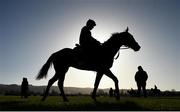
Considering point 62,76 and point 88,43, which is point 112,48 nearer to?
point 88,43

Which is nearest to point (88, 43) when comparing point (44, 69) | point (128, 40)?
point (128, 40)

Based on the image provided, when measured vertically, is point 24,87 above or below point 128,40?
below

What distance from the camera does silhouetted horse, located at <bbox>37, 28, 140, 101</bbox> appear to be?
54.3 ft

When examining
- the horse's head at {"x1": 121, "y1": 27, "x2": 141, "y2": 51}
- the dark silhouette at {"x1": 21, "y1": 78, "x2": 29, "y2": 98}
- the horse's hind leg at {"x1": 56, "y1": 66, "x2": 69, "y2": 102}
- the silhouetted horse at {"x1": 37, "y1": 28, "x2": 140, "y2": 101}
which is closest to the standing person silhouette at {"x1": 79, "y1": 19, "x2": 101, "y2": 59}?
the silhouetted horse at {"x1": 37, "y1": 28, "x2": 140, "y2": 101}

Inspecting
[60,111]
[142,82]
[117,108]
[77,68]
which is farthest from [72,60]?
[142,82]

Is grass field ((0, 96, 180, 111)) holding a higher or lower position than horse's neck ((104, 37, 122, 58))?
lower

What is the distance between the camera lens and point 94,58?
16719 millimetres

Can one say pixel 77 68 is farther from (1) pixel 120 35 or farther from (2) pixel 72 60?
(1) pixel 120 35

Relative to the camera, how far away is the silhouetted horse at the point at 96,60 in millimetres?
16547

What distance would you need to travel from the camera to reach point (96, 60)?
16.7 metres

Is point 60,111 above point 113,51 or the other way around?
the other way around

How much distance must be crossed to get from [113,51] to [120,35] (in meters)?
0.99

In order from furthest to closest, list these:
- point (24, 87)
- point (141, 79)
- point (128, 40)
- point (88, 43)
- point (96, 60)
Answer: point (24, 87)
point (141, 79)
point (128, 40)
point (96, 60)
point (88, 43)

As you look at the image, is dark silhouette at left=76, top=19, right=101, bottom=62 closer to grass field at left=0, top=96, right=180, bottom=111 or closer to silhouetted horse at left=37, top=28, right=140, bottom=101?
silhouetted horse at left=37, top=28, right=140, bottom=101
